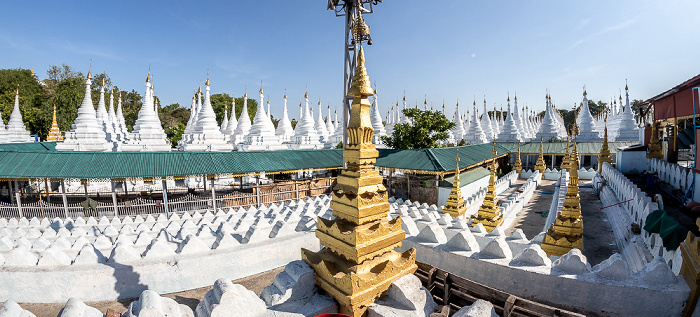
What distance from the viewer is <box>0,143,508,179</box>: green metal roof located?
13.9 m

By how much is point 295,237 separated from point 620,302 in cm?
598

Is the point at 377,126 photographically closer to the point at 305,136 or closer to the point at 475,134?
the point at 305,136

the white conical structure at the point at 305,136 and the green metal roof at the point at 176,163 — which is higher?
Result: the white conical structure at the point at 305,136

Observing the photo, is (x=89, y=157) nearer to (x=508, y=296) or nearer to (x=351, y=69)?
(x=351, y=69)

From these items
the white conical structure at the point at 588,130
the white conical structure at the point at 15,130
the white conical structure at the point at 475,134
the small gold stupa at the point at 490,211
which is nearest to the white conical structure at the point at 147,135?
the white conical structure at the point at 15,130

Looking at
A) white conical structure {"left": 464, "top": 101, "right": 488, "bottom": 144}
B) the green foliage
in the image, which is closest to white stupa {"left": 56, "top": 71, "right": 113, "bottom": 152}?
the green foliage

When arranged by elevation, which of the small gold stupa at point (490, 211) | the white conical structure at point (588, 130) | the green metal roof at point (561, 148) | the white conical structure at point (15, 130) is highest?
the white conical structure at point (15, 130)

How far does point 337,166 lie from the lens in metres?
19.0

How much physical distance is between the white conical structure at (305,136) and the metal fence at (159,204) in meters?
13.3

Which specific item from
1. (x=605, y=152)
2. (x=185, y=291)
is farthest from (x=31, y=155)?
(x=605, y=152)

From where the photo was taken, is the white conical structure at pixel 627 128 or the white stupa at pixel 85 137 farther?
the white conical structure at pixel 627 128

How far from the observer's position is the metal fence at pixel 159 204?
14.4 meters

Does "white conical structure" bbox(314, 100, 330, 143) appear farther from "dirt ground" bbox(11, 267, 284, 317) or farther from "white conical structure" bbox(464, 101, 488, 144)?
"dirt ground" bbox(11, 267, 284, 317)

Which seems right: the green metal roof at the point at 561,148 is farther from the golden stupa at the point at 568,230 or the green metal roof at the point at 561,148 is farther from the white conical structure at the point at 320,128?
the golden stupa at the point at 568,230
